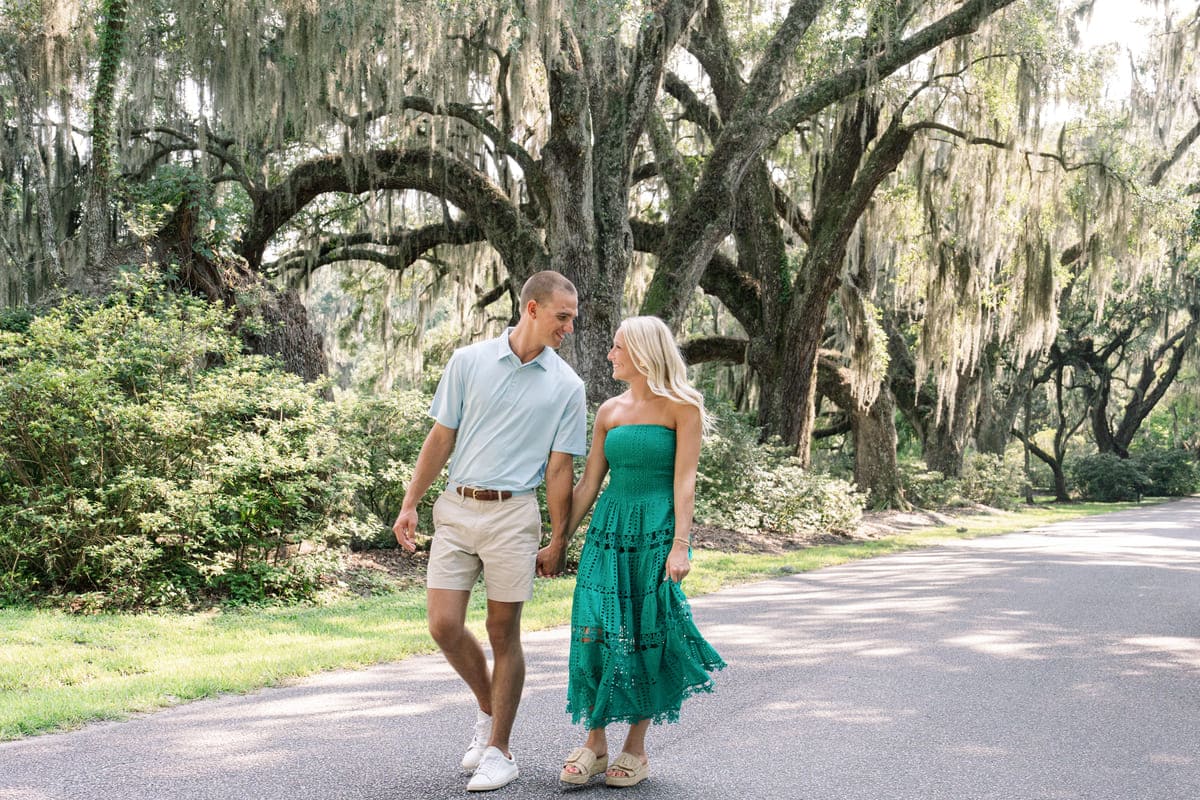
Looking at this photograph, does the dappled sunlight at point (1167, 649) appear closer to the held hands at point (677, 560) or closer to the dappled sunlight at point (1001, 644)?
the dappled sunlight at point (1001, 644)

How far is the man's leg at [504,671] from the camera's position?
409cm

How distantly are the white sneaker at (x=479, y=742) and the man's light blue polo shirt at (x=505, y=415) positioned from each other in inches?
36.1

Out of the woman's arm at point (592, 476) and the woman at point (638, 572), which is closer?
the woman at point (638, 572)

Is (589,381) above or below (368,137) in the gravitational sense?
below

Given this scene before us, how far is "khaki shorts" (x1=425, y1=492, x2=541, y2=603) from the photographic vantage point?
4.10m

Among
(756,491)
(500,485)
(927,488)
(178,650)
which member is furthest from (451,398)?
(927,488)

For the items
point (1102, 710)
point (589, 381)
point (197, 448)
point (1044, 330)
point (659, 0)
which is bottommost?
point (1102, 710)

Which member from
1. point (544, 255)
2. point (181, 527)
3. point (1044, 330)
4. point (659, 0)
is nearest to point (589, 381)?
point (544, 255)

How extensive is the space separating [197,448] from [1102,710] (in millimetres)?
6702

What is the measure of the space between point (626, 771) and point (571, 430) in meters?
1.30

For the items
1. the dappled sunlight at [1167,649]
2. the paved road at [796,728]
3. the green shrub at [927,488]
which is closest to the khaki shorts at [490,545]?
the paved road at [796,728]

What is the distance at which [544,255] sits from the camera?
13859 millimetres

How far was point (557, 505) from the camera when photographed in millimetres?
4211

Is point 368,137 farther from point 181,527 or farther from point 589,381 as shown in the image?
point 181,527
